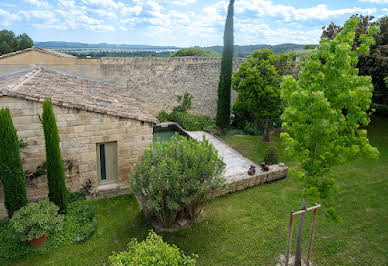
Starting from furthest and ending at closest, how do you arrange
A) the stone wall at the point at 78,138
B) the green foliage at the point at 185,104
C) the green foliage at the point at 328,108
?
the green foliage at the point at 185,104 → the stone wall at the point at 78,138 → the green foliage at the point at 328,108

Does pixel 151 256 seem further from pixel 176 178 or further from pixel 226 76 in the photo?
pixel 226 76

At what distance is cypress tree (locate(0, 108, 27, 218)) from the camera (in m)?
8.25

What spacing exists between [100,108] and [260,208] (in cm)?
709

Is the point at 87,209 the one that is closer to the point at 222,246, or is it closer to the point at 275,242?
the point at 222,246

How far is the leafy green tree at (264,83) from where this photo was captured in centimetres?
1664

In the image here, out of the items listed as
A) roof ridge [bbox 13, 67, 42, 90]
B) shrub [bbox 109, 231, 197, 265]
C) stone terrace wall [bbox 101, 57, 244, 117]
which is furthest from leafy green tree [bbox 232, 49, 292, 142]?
shrub [bbox 109, 231, 197, 265]

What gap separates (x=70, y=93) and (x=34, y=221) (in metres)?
5.47

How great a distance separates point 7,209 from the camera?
8891mm

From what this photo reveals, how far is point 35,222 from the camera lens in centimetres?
810

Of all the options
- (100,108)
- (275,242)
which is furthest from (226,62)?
(275,242)

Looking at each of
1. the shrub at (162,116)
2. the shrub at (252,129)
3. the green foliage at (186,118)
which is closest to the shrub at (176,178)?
the shrub at (252,129)

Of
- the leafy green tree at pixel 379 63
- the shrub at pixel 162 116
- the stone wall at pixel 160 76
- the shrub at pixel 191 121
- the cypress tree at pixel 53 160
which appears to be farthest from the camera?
the shrub at pixel 162 116

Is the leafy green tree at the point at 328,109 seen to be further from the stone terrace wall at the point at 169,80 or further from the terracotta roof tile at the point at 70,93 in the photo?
the stone terrace wall at the point at 169,80

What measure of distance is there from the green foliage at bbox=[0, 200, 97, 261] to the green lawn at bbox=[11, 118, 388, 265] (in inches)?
9.7
